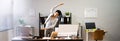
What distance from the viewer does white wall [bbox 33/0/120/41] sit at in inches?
298

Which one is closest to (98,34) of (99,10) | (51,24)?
(99,10)

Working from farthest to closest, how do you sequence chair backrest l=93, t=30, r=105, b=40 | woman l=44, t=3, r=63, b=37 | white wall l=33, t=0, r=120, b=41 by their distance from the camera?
white wall l=33, t=0, r=120, b=41
chair backrest l=93, t=30, r=105, b=40
woman l=44, t=3, r=63, b=37

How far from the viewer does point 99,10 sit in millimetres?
7617

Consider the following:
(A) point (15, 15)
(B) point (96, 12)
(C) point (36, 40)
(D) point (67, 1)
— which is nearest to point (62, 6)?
(D) point (67, 1)

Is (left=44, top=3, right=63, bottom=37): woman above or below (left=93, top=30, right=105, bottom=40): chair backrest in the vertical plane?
above

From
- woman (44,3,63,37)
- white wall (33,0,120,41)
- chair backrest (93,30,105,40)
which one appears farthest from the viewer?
white wall (33,0,120,41)

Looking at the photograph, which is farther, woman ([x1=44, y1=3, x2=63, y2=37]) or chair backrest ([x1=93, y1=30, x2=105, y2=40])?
chair backrest ([x1=93, y1=30, x2=105, y2=40])

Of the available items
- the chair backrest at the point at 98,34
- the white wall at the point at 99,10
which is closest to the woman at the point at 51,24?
the chair backrest at the point at 98,34

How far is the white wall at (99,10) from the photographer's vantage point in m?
7.56

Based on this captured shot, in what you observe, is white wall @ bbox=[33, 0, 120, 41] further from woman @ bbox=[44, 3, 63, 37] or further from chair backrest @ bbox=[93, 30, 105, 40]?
woman @ bbox=[44, 3, 63, 37]

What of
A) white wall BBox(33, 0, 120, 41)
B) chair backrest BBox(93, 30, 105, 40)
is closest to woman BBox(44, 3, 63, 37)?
chair backrest BBox(93, 30, 105, 40)

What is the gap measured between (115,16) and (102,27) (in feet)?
2.03

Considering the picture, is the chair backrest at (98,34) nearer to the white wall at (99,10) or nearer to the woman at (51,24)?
the white wall at (99,10)

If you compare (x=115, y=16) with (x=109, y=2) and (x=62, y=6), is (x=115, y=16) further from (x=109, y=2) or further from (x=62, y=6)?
(x=62, y=6)
